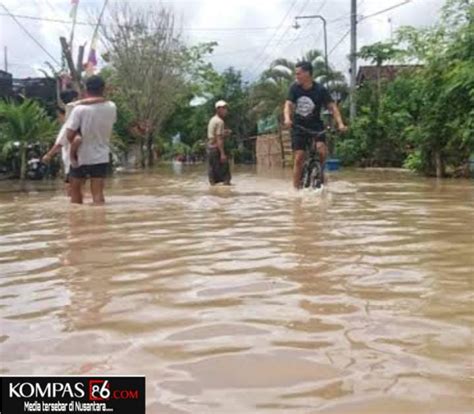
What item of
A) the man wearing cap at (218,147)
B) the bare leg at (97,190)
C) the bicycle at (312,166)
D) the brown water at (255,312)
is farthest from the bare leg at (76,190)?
the man wearing cap at (218,147)

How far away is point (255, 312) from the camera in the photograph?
123 inches

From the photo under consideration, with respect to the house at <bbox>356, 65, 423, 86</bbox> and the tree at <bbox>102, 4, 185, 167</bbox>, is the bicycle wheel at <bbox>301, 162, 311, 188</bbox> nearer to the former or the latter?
the house at <bbox>356, 65, 423, 86</bbox>

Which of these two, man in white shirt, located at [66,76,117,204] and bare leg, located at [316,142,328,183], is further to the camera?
bare leg, located at [316,142,328,183]

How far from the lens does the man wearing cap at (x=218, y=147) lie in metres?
11.8

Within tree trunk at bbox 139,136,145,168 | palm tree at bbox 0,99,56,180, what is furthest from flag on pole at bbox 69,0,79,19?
tree trunk at bbox 139,136,145,168

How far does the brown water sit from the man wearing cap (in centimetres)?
599

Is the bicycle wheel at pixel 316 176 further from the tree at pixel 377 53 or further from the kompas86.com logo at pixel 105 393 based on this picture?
the tree at pixel 377 53

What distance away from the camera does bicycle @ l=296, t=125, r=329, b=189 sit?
29.4 ft

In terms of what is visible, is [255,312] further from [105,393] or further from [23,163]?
[23,163]

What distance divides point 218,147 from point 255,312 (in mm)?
9100

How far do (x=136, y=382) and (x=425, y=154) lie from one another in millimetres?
13693

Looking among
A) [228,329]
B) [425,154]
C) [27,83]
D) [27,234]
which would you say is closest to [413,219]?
[27,234]

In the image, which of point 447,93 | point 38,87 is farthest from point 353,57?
point 447,93

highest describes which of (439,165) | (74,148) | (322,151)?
(74,148)
